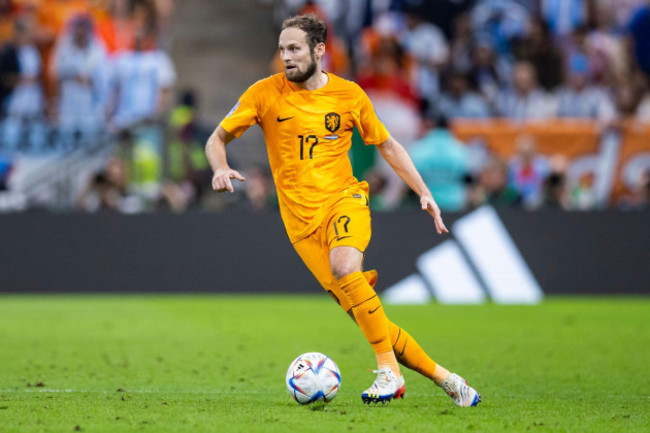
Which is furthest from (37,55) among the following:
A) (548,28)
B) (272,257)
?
(548,28)

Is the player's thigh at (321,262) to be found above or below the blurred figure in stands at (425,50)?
below

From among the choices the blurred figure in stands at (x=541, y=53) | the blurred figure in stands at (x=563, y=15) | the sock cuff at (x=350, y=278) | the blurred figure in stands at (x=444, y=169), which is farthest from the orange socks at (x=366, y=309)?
the blurred figure in stands at (x=563, y=15)

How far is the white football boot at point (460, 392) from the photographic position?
6242 mm

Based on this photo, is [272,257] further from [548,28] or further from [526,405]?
[526,405]

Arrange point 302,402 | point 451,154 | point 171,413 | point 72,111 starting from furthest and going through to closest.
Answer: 1. point 72,111
2. point 451,154
3. point 302,402
4. point 171,413

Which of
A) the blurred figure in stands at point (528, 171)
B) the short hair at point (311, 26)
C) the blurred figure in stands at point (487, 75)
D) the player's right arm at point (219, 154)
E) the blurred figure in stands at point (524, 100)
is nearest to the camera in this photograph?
the player's right arm at point (219, 154)

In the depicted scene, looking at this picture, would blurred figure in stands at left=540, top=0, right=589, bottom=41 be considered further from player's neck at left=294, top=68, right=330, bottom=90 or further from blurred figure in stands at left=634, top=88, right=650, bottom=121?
player's neck at left=294, top=68, right=330, bottom=90

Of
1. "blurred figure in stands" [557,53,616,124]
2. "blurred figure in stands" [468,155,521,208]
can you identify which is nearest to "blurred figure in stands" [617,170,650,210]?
"blurred figure in stands" [468,155,521,208]

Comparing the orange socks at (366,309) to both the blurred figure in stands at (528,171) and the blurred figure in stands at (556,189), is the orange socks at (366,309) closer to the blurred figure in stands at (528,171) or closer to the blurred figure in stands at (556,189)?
the blurred figure in stands at (556,189)

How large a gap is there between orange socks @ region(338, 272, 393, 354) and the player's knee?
0.02 m

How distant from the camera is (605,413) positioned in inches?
239

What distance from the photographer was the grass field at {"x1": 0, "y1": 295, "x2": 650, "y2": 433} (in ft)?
18.6

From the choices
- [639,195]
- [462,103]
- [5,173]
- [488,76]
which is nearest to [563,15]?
[488,76]

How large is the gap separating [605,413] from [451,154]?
8.97m
